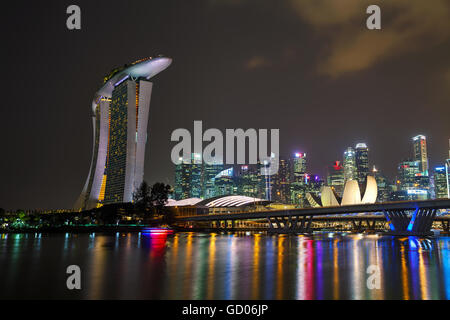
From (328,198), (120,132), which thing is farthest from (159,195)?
(328,198)

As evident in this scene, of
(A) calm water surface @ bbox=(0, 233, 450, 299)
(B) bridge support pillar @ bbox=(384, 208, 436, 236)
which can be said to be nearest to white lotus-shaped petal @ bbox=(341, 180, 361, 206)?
(B) bridge support pillar @ bbox=(384, 208, 436, 236)

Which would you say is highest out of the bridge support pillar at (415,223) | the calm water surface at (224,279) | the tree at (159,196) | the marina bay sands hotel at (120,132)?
the marina bay sands hotel at (120,132)

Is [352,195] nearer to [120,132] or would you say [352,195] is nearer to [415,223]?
[415,223]

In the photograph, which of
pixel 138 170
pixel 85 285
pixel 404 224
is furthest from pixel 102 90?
pixel 85 285

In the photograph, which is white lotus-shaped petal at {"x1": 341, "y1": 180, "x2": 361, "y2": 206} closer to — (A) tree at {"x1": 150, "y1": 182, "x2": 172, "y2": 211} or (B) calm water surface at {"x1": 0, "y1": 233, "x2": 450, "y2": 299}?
(A) tree at {"x1": 150, "y1": 182, "x2": 172, "y2": 211}

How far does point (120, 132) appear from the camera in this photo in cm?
17000

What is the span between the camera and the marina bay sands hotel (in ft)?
539

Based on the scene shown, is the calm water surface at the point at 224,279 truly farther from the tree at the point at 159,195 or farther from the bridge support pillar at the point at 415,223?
the tree at the point at 159,195

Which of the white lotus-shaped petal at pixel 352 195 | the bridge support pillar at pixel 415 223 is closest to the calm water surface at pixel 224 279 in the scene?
the bridge support pillar at pixel 415 223

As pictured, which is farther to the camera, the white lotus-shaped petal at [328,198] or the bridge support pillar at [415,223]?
the white lotus-shaped petal at [328,198]

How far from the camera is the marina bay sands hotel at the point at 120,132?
164375 mm

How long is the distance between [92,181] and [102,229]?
72633 millimetres
